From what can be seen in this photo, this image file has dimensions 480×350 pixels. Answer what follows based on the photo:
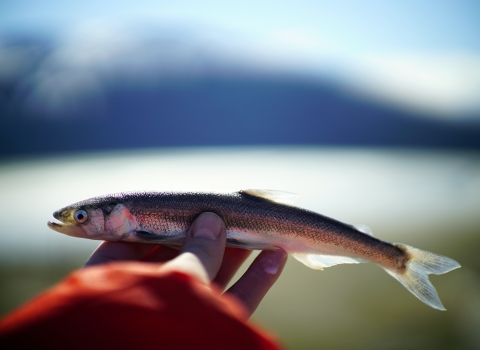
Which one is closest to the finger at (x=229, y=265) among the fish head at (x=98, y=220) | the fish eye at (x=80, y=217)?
the fish head at (x=98, y=220)

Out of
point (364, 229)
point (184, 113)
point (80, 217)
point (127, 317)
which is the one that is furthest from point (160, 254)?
point (184, 113)

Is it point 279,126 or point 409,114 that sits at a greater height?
point 409,114

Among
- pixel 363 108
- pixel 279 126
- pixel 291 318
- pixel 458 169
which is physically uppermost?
pixel 363 108

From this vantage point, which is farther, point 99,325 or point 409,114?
point 409,114

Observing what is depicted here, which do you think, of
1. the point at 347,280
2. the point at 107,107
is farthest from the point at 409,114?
the point at 347,280

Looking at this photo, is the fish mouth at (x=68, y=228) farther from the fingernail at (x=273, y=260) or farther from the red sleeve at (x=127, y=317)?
the red sleeve at (x=127, y=317)

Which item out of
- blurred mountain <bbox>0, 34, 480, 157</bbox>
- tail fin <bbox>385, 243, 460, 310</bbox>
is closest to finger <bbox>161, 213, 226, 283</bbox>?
tail fin <bbox>385, 243, 460, 310</bbox>

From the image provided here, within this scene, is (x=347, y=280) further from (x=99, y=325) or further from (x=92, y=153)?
(x=92, y=153)
